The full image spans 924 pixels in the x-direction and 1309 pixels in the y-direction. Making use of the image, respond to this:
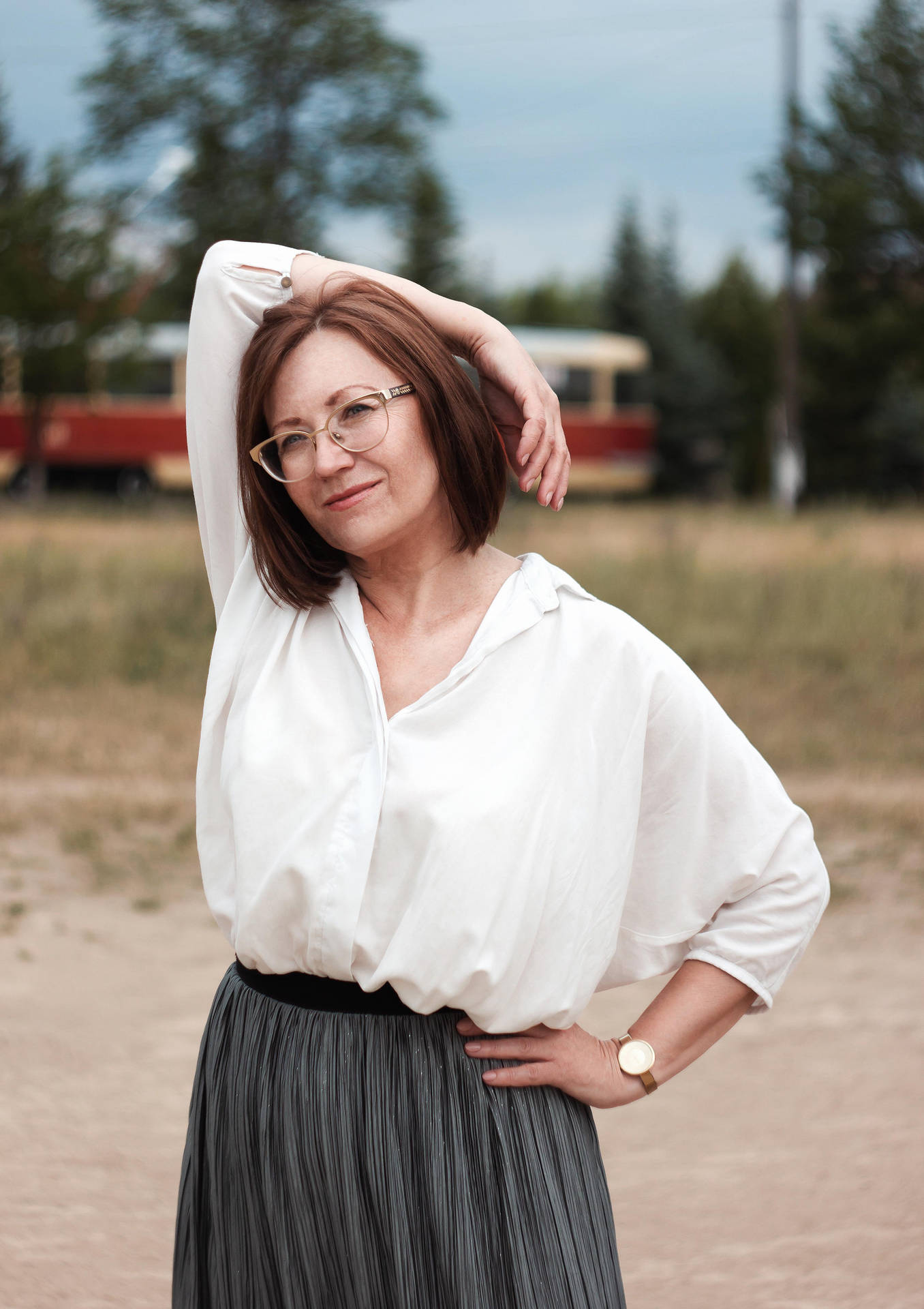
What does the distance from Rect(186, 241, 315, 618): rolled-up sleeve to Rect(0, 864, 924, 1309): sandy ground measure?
2.00 meters

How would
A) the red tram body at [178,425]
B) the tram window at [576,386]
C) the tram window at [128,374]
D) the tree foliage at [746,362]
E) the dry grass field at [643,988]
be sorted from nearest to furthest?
the dry grass field at [643,988] < the tram window at [128,374] < the red tram body at [178,425] < the tram window at [576,386] < the tree foliage at [746,362]

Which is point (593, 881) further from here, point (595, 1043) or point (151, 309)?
point (151, 309)

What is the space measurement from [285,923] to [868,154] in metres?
22.5

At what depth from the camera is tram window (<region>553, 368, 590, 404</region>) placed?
27797 millimetres

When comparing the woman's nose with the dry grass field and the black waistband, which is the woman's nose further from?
the dry grass field

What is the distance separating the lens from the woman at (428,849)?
1.45 m

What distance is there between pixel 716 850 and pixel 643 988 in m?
3.45

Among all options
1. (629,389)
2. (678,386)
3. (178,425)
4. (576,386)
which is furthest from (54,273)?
(678,386)

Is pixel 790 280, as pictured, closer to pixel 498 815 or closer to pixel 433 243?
pixel 433 243

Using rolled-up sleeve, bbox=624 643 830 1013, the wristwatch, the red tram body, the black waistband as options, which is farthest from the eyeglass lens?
the red tram body

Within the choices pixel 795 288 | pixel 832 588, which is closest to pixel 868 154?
pixel 795 288

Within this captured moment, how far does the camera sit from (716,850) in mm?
1581

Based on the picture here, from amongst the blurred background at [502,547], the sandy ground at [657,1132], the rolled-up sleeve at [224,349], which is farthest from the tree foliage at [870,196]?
the rolled-up sleeve at [224,349]

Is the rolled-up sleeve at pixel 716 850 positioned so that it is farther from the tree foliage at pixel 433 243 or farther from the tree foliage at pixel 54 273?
the tree foliage at pixel 433 243
